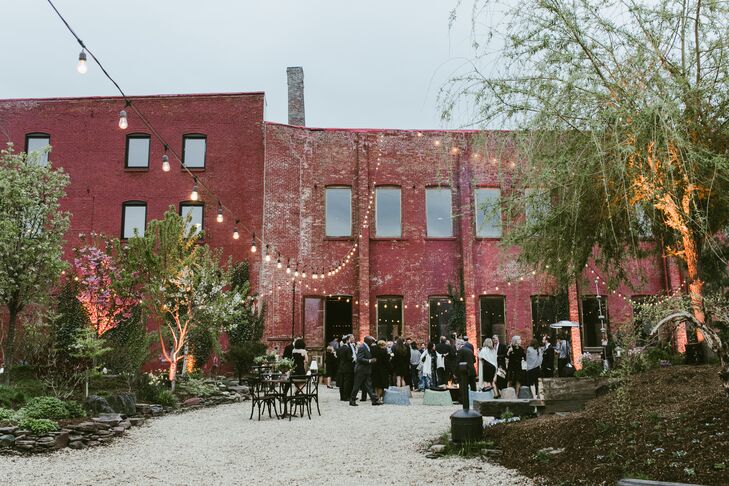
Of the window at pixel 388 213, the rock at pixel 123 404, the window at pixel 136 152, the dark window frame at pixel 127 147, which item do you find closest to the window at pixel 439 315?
the window at pixel 388 213

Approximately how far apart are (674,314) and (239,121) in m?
19.7

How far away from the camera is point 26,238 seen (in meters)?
13.0

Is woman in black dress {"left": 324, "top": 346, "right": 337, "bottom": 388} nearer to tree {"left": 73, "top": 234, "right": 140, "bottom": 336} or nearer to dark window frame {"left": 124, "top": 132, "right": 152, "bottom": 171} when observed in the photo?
tree {"left": 73, "top": 234, "right": 140, "bottom": 336}

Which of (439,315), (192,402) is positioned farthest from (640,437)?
(439,315)

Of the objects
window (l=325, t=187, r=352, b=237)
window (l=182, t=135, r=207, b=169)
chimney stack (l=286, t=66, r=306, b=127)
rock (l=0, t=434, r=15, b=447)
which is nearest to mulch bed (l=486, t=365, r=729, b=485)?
rock (l=0, t=434, r=15, b=447)

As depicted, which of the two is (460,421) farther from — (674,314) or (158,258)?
(158,258)

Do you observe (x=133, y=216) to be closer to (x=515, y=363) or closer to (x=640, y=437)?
(x=515, y=363)

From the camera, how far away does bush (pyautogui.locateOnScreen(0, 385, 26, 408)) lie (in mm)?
10812

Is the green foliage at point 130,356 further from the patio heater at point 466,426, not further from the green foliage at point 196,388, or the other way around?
the patio heater at point 466,426

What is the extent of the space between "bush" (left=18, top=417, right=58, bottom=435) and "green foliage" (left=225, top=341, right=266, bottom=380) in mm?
9207

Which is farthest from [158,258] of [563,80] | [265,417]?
[563,80]

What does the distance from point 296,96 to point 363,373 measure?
13217mm

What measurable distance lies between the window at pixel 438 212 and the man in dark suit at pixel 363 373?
29.7 ft

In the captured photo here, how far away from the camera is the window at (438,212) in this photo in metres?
22.9
